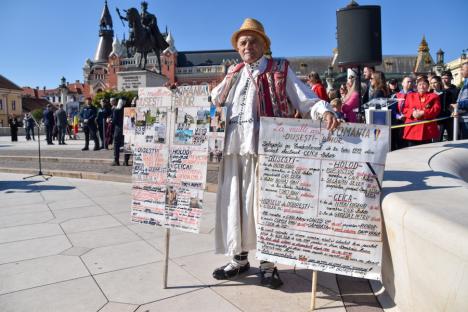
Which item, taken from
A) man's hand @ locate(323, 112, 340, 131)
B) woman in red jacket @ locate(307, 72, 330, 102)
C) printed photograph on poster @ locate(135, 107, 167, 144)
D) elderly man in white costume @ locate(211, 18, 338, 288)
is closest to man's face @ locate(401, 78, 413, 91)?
woman in red jacket @ locate(307, 72, 330, 102)

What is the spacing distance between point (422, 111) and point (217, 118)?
437cm

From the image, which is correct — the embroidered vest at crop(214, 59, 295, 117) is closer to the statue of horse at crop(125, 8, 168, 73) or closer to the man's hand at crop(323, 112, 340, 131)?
the man's hand at crop(323, 112, 340, 131)

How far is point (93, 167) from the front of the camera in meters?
9.47

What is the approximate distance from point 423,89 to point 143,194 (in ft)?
16.5

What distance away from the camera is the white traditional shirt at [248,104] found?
2.75 metres

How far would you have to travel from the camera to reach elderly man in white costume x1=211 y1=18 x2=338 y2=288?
2.78 meters

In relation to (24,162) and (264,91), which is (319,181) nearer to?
(264,91)

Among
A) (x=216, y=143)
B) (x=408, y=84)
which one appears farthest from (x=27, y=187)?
(x=408, y=84)

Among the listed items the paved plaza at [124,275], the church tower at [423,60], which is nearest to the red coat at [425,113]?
the paved plaza at [124,275]

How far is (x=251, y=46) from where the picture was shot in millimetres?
2879

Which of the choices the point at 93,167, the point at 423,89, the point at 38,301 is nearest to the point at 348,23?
the point at 423,89

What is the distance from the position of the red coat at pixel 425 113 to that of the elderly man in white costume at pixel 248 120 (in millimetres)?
3887

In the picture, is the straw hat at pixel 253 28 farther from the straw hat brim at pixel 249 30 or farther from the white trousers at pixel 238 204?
the white trousers at pixel 238 204

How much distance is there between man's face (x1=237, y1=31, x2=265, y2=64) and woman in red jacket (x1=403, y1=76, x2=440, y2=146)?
3.99 metres
